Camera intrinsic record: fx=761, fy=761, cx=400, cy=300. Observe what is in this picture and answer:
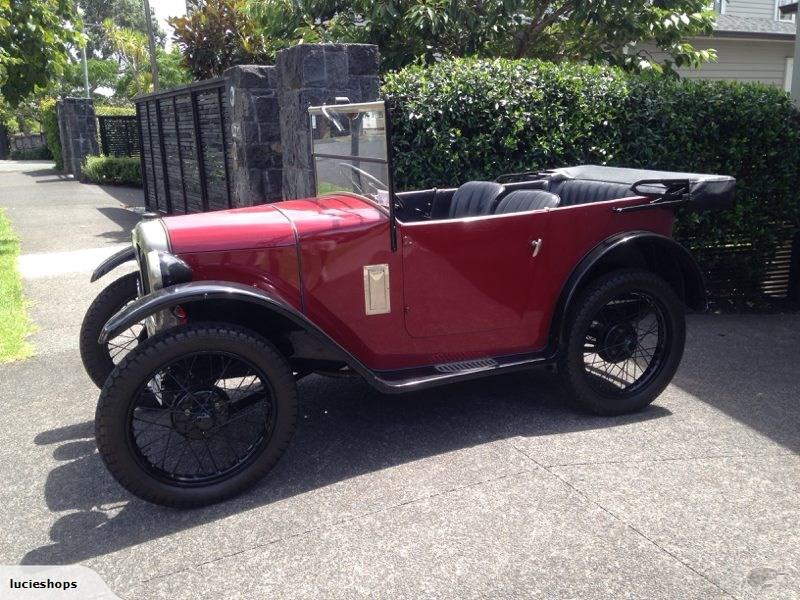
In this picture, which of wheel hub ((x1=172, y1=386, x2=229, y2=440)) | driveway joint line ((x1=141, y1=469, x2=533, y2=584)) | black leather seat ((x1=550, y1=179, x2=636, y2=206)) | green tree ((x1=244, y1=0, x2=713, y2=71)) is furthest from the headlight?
green tree ((x1=244, y1=0, x2=713, y2=71))

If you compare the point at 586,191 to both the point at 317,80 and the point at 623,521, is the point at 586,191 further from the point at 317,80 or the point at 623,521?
the point at 317,80

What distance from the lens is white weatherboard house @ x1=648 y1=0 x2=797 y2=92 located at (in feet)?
46.7

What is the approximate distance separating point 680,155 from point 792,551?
4.08 metres

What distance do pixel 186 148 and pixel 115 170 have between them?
363 inches

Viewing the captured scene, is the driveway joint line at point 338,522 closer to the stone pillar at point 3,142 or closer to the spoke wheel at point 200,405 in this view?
the spoke wheel at point 200,405

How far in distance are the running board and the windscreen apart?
2.73 feet

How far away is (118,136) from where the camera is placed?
19.6 metres

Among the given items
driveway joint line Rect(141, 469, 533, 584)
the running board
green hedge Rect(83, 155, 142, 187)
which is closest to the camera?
driveway joint line Rect(141, 469, 533, 584)

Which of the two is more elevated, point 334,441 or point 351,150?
point 351,150

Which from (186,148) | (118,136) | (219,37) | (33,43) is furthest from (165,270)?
(118,136)

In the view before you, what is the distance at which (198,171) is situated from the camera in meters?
9.72

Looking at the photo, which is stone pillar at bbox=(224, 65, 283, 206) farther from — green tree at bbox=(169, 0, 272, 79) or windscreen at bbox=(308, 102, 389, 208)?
green tree at bbox=(169, 0, 272, 79)

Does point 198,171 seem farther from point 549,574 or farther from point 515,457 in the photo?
point 549,574

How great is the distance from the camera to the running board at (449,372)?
3.61 metres
